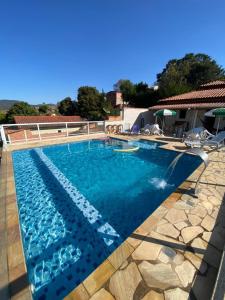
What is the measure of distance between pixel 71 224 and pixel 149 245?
6.06ft

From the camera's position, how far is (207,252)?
6.67ft

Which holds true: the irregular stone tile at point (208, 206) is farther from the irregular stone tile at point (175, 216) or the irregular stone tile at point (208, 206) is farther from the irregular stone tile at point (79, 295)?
the irregular stone tile at point (79, 295)

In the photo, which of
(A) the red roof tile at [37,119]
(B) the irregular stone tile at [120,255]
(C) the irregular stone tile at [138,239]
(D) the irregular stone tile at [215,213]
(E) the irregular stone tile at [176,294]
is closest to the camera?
(E) the irregular stone tile at [176,294]

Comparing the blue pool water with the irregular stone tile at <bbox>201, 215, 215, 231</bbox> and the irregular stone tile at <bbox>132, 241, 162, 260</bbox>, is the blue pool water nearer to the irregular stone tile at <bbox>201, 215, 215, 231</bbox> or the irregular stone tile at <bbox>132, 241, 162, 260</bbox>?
the irregular stone tile at <bbox>132, 241, 162, 260</bbox>

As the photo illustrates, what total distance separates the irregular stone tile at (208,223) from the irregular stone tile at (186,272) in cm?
88

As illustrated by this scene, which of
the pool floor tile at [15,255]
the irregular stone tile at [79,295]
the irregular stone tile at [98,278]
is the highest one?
the irregular stone tile at [98,278]

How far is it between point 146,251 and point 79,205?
2.21m

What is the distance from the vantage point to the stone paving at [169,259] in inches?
62.6

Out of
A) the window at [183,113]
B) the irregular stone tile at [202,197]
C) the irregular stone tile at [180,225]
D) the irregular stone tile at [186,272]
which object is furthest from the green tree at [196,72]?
the irregular stone tile at [186,272]

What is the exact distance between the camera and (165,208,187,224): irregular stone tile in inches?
105

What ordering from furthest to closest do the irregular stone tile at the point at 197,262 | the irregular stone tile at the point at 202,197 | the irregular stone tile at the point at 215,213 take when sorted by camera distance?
the irregular stone tile at the point at 202,197, the irregular stone tile at the point at 215,213, the irregular stone tile at the point at 197,262

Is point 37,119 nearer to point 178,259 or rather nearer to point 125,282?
point 125,282

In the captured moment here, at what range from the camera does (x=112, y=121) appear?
1396 cm

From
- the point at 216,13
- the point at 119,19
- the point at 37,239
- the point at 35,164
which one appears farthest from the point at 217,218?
the point at 119,19
